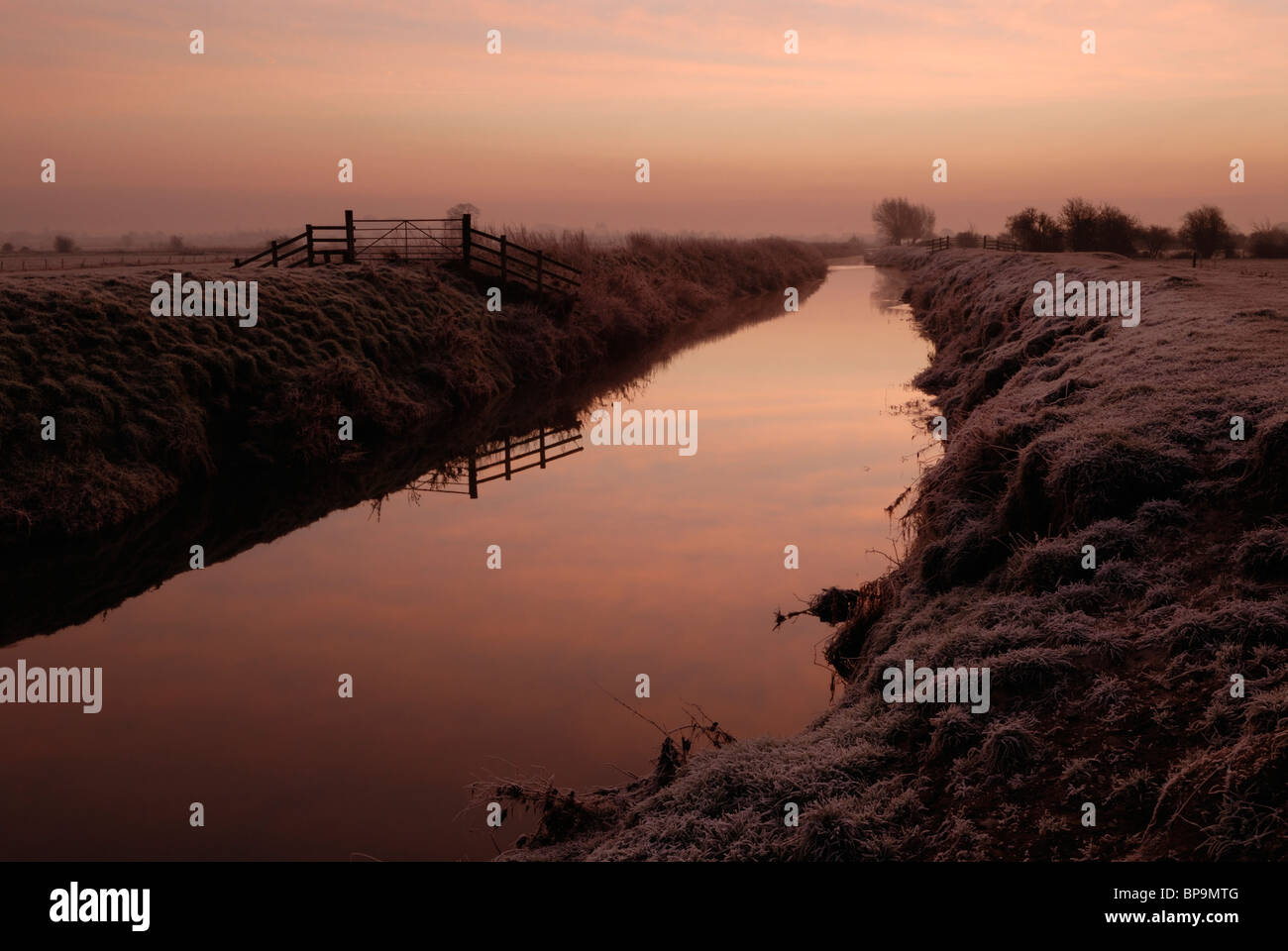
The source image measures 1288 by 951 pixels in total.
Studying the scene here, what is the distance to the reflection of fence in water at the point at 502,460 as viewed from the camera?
58.8 feet

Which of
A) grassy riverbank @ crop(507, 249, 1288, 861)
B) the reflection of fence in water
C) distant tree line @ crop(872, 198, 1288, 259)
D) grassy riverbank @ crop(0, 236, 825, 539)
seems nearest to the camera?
grassy riverbank @ crop(507, 249, 1288, 861)

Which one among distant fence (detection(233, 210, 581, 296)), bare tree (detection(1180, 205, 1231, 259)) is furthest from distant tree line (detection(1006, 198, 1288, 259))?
distant fence (detection(233, 210, 581, 296))

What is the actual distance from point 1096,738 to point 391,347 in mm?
21056

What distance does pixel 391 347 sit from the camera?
24.8 meters

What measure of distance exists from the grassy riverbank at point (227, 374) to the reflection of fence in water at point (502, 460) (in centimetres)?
215

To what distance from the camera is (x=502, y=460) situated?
65.2ft

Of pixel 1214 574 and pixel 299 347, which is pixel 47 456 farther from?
pixel 1214 574

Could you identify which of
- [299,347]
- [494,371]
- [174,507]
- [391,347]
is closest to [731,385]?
[494,371]

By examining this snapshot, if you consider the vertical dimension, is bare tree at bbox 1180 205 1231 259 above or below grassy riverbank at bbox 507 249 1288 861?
above

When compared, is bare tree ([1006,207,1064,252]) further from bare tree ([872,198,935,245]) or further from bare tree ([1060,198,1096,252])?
bare tree ([872,198,935,245])

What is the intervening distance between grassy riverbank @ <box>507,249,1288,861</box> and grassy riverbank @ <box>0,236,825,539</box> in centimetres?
1133

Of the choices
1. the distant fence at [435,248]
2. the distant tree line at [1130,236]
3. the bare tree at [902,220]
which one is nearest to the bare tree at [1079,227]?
the distant tree line at [1130,236]

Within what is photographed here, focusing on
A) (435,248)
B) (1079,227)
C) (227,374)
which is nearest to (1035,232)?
(1079,227)

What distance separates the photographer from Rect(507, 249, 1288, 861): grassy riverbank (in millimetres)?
5625
